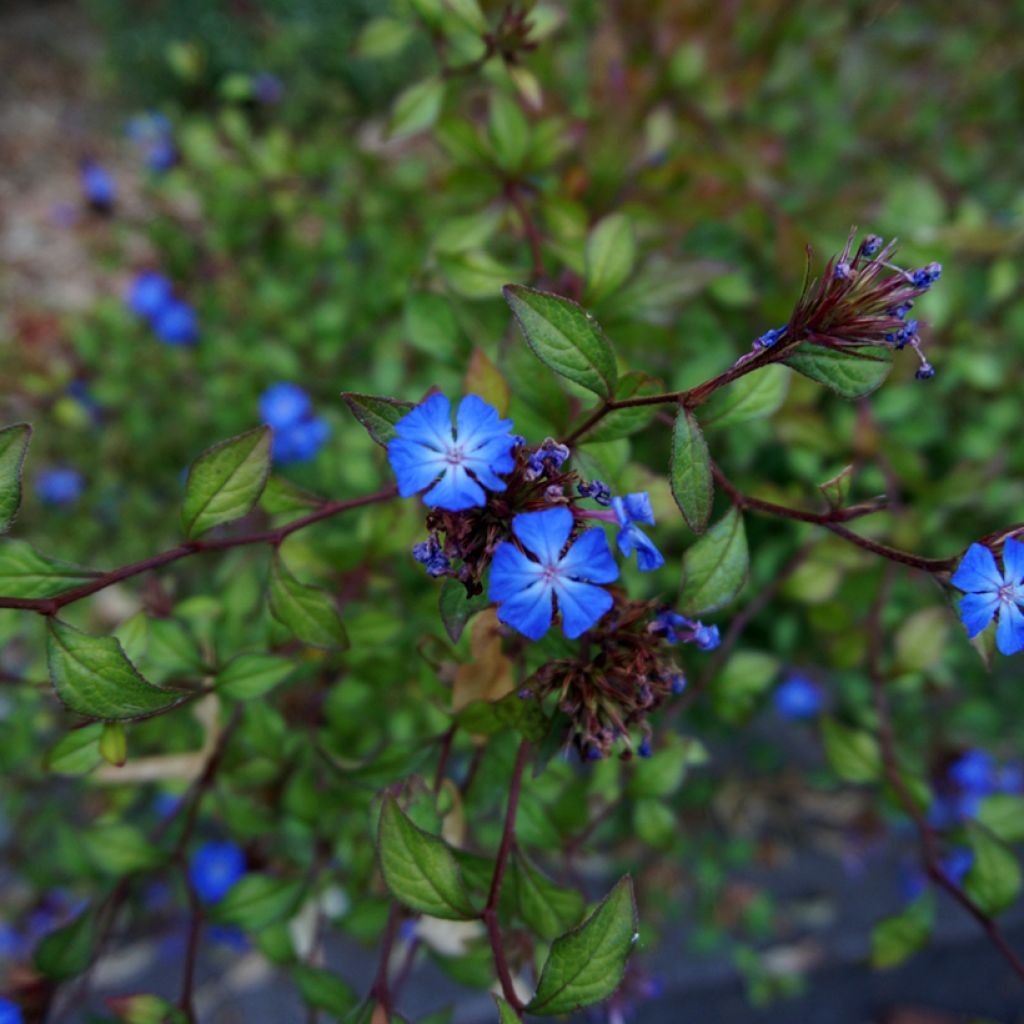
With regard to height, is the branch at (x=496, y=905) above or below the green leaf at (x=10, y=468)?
below

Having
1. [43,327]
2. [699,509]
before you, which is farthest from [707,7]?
[43,327]

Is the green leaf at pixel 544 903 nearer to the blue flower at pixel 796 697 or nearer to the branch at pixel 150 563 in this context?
the branch at pixel 150 563

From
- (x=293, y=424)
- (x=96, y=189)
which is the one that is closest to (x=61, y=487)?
(x=96, y=189)

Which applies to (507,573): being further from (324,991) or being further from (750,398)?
(324,991)

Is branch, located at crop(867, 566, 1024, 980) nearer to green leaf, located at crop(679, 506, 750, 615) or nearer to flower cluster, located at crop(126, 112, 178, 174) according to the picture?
green leaf, located at crop(679, 506, 750, 615)

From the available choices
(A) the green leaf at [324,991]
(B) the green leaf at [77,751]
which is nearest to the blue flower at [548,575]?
(B) the green leaf at [77,751]

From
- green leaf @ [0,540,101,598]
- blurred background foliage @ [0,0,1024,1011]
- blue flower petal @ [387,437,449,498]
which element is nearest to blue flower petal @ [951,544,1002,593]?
blurred background foliage @ [0,0,1024,1011]
